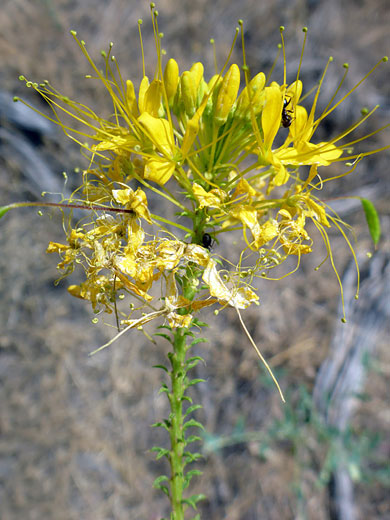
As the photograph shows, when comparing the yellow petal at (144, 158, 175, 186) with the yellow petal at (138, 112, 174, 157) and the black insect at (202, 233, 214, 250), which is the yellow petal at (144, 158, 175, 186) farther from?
the black insect at (202, 233, 214, 250)

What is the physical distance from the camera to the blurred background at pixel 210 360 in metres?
3.39

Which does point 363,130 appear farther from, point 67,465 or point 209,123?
point 67,465

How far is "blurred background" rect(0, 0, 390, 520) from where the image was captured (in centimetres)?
339

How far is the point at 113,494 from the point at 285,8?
204 inches

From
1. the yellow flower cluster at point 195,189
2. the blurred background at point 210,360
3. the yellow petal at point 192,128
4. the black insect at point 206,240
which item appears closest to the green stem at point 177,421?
the yellow flower cluster at point 195,189

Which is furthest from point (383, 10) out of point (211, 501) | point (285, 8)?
point (211, 501)

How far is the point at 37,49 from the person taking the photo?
4355 mm

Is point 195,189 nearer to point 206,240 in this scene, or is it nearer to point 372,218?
point 206,240

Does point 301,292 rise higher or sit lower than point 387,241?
lower

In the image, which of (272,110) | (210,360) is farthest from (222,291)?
(210,360)

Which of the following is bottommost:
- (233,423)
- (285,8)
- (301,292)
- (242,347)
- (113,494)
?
(113,494)

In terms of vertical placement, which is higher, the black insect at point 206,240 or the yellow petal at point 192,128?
the yellow petal at point 192,128

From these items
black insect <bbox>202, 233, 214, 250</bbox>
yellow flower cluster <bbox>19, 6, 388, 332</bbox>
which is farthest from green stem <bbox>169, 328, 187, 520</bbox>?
black insect <bbox>202, 233, 214, 250</bbox>

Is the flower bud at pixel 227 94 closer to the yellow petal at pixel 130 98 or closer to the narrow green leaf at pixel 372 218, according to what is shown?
the yellow petal at pixel 130 98
